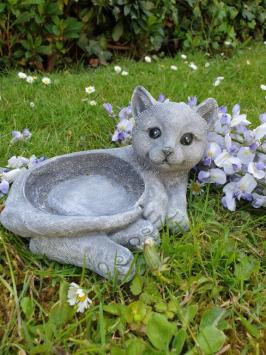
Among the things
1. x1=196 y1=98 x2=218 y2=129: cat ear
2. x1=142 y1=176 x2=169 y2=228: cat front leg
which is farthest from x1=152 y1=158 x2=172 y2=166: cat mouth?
x1=196 y1=98 x2=218 y2=129: cat ear

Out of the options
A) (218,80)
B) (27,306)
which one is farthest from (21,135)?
(218,80)

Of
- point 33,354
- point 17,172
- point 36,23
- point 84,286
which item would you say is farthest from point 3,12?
point 33,354

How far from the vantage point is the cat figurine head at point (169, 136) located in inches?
77.3

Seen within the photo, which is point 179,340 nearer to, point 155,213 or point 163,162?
point 155,213

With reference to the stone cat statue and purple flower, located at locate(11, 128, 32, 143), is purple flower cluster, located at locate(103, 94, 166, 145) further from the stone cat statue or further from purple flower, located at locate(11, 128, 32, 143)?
purple flower, located at locate(11, 128, 32, 143)

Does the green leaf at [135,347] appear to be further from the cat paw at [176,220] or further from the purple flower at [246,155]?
the purple flower at [246,155]

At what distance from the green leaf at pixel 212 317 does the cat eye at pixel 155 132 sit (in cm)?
73

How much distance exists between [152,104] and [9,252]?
89 cm

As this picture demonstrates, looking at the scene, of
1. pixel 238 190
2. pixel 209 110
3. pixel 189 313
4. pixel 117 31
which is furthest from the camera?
pixel 117 31

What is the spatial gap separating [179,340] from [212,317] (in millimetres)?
189

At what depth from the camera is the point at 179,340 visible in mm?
1618

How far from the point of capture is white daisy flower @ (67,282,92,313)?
5.75ft

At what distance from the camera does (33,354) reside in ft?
5.19

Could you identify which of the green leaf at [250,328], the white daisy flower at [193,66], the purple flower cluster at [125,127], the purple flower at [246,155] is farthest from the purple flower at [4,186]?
the white daisy flower at [193,66]
